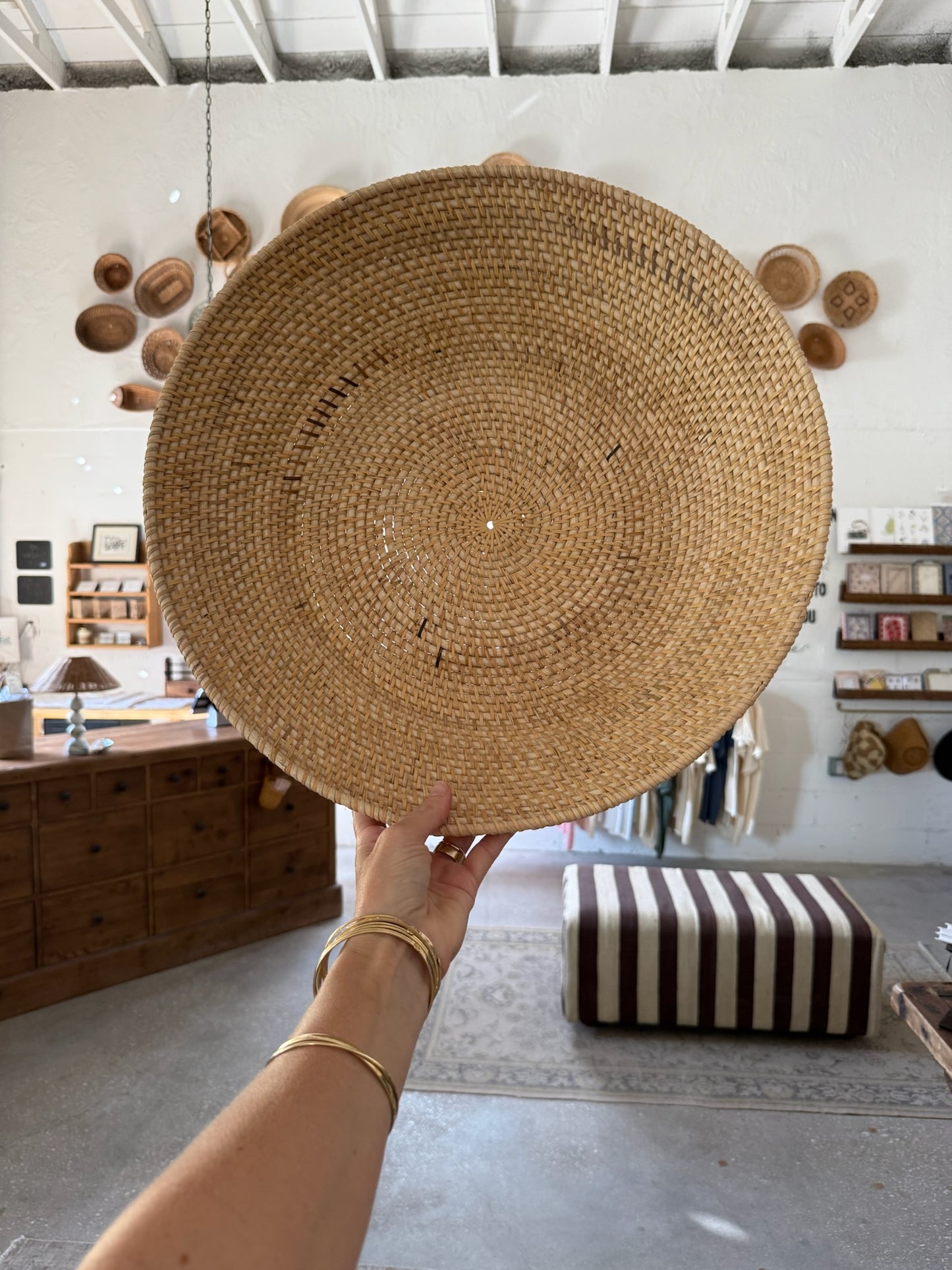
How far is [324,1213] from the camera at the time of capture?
54 cm

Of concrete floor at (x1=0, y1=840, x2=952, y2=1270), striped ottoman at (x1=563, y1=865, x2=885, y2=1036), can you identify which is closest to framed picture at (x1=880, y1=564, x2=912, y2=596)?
striped ottoman at (x1=563, y1=865, x2=885, y2=1036)

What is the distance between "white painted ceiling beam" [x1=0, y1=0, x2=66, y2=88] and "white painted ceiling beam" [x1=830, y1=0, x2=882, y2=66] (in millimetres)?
4063

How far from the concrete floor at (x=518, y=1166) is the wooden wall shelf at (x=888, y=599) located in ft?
9.27

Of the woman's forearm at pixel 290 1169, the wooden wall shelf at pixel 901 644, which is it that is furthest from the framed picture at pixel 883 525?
the woman's forearm at pixel 290 1169

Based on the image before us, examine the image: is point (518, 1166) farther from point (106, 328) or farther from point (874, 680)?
point (106, 328)

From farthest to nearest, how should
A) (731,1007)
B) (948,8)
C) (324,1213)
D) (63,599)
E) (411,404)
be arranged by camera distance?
1. (63,599)
2. (948,8)
3. (731,1007)
4. (411,404)
5. (324,1213)

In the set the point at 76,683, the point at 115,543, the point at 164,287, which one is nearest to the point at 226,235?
the point at 164,287

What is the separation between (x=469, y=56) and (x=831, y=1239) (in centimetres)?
545

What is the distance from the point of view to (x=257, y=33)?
453 centimetres

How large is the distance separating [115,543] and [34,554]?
54 centimetres

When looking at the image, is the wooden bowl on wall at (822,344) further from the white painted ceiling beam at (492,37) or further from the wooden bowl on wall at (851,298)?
the white painted ceiling beam at (492,37)

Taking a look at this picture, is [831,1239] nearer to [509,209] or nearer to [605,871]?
[605,871]

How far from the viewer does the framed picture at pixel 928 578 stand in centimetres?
475

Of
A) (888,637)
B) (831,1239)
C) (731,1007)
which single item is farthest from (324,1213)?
(888,637)
